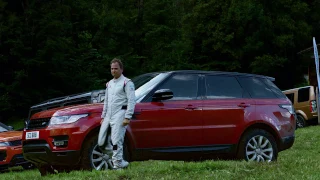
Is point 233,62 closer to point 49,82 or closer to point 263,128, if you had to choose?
point 49,82

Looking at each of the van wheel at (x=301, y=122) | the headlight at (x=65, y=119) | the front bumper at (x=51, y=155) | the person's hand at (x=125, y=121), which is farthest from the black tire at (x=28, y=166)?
the van wheel at (x=301, y=122)

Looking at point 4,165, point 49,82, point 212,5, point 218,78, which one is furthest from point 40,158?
point 212,5

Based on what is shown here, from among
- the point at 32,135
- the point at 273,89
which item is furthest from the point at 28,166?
the point at 273,89

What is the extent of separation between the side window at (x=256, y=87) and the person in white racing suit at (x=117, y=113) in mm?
2830

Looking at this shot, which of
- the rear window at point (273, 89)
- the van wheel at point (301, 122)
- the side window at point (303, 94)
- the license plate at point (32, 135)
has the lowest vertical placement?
the van wheel at point (301, 122)

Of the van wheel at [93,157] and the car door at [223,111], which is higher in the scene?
the car door at [223,111]

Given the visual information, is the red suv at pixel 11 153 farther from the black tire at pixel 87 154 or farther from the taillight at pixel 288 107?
the taillight at pixel 288 107

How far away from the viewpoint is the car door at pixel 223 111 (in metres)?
8.56

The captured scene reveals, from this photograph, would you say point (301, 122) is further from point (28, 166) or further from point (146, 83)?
point (146, 83)

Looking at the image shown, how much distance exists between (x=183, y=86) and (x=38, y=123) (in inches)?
102

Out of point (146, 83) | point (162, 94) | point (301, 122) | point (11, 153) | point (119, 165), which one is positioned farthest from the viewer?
point (301, 122)

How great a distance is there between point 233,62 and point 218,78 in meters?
29.4

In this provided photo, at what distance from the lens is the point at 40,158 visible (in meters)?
7.79

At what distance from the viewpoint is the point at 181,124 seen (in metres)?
8.34
